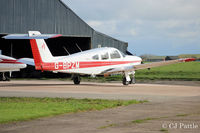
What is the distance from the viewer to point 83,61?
26828mm

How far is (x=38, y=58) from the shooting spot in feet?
84.2

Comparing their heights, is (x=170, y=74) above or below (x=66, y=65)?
below

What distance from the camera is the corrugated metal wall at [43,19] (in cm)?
3731

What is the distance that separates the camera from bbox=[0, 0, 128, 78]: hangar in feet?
123

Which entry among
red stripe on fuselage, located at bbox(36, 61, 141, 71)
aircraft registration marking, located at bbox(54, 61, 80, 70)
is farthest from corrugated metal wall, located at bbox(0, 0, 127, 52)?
aircraft registration marking, located at bbox(54, 61, 80, 70)

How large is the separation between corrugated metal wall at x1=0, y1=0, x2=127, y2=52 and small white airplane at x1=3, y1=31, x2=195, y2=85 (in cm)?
1180

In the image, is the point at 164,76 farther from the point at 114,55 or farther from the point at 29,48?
the point at 29,48

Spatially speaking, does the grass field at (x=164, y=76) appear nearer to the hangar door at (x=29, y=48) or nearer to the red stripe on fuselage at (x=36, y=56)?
the hangar door at (x=29, y=48)

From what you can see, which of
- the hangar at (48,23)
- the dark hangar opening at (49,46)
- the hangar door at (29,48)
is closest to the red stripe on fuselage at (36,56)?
the hangar at (48,23)

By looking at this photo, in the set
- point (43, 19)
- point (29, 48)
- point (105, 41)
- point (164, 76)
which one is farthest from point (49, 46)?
point (164, 76)

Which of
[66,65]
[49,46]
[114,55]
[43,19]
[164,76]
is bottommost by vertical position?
[164,76]

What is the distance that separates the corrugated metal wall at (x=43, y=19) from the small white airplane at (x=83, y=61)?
11803mm

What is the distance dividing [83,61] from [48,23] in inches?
568

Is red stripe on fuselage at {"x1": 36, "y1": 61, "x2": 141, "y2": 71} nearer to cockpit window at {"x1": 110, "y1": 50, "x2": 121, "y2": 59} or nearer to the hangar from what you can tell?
cockpit window at {"x1": 110, "y1": 50, "x2": 121, "y2": 59}
